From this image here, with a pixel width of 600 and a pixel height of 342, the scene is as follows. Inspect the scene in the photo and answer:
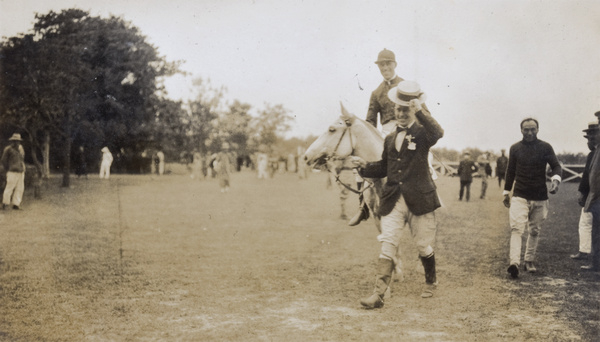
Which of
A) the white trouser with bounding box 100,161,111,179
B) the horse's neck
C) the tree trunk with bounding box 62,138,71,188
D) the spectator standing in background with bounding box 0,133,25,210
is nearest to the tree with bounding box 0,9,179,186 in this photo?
the tree trunk with bounding box 62,138,71,188

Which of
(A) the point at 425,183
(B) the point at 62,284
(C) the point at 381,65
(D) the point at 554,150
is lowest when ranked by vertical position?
(B) the point at 62,284

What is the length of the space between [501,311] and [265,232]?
731 cm

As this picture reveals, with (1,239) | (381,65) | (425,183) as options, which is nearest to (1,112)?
(1,239)

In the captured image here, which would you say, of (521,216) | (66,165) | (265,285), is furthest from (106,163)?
(521,216)

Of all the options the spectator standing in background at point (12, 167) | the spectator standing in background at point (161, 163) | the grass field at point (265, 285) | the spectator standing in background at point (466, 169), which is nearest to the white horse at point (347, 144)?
the grass field at point (265, 285)

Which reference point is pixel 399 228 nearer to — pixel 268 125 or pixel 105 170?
pixel 268 125

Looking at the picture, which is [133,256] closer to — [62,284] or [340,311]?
[62,284]

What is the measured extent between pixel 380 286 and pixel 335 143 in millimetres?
1815

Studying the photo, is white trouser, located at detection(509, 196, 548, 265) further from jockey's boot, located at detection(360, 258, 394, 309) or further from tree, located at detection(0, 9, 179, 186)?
tree, located at detection(0, 9, 179, 186)

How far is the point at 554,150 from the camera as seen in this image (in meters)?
7.57

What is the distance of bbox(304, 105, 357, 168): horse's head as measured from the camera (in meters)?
6.69

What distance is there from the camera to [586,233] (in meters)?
8.85

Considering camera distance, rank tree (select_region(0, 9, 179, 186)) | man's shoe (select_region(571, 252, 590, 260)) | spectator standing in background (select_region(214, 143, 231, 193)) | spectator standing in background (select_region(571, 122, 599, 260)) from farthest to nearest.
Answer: spectator standing in background (select_region(214, 143, 231, 193)) < tree (select_region(0, 9, 179, 186)) < man's shoe (select_region(571, 252, 590, 260)) < spectator standing in background (select_region(571, 122, 599, 260))

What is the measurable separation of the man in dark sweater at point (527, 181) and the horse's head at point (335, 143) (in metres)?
2.54
